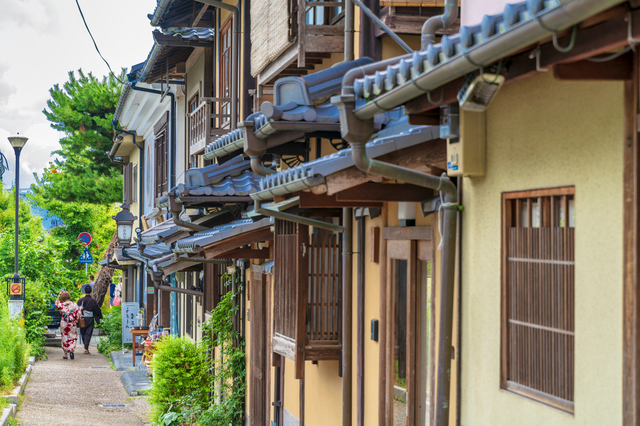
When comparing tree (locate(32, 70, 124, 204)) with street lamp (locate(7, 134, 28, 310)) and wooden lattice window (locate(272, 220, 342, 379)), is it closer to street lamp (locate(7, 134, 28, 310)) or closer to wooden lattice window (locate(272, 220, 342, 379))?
street lamp (locate(7, 134, 28, 310))

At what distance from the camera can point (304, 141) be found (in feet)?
29.9

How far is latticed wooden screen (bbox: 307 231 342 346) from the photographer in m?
8.16

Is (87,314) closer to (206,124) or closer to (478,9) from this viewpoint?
(206,124)

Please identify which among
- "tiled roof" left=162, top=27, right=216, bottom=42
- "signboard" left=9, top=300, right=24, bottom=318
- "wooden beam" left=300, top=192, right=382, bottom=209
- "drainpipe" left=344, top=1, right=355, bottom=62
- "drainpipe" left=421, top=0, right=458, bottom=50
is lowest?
"signboard" left=9, top=300, right=24, bottom=318

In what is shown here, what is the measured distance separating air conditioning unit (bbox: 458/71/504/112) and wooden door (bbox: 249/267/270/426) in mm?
7697

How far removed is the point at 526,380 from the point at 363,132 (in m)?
1.60

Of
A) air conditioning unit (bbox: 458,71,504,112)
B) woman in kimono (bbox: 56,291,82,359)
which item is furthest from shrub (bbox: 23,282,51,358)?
air conditioning unit (bbox: 458,71,504,112)

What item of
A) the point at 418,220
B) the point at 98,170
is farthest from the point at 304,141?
the point at 98,170

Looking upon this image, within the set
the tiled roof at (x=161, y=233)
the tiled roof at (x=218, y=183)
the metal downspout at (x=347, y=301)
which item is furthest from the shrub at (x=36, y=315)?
the metal downspout at (x=347, y=301)

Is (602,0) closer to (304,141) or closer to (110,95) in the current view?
(304,141)

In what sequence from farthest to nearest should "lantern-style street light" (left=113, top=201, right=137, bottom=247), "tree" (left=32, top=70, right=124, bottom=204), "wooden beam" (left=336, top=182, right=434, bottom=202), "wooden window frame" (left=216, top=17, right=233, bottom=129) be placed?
"tree" (left=32, top=70, right=124, bottom=204)
"lantern-style street light" (left=113, top=201, right=137, bottom=247)
"wooden window frame" (left=216, top=17, right=233, bottom=129)
"wooden beam" (left=336, top=182, right=434, bottom=202)

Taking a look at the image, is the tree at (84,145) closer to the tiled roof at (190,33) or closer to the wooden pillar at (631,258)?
the tiled roof at (190,33)

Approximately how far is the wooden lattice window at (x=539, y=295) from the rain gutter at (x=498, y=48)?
2.97 feet

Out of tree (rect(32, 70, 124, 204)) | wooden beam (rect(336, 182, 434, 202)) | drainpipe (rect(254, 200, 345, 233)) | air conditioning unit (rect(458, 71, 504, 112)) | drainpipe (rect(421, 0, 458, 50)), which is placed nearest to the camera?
air conditioning unit (rect(458, 71, 504, 112))
